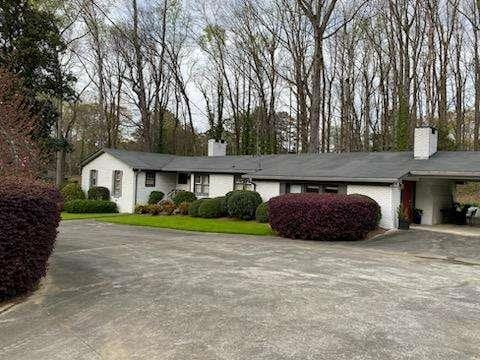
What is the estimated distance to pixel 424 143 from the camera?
1923 centimetres

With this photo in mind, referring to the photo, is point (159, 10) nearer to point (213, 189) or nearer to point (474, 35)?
point (213, 189)

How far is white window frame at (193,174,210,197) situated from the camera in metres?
26.3

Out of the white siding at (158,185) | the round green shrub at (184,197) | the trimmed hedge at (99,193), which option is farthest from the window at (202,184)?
the trimmed hedge at (99,193)

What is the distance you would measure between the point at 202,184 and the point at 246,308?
2000cm

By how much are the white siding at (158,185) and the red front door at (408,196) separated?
14.9 meters

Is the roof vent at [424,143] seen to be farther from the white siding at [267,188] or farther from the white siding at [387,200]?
the white siding at [267,188]

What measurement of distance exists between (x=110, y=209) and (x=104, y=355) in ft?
74.9

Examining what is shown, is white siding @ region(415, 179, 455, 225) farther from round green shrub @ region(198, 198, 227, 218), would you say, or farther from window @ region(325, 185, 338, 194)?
round green shrub @ region(198, 198, 227, 218)

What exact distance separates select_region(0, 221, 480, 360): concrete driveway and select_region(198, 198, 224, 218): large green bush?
9981 mm

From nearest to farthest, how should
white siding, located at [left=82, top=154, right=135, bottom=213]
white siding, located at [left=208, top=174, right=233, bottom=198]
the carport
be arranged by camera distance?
the carport
white siding, located at [left=208, top=174, right=233, bottom=198]
white siding, located at [left=82, top=154, right=135, bottom=213]

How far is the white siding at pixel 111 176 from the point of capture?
26844mm

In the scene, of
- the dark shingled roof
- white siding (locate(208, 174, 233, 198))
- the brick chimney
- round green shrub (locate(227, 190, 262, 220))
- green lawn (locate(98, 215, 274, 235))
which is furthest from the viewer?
the brick chimney

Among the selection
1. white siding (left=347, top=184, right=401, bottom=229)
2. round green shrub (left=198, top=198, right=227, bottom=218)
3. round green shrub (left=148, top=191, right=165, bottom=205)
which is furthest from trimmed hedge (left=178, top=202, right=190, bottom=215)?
white siding (left=347, top=184, right=401, bottom=229)

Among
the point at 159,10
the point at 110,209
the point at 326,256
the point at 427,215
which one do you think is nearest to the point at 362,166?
the point at 427,215
